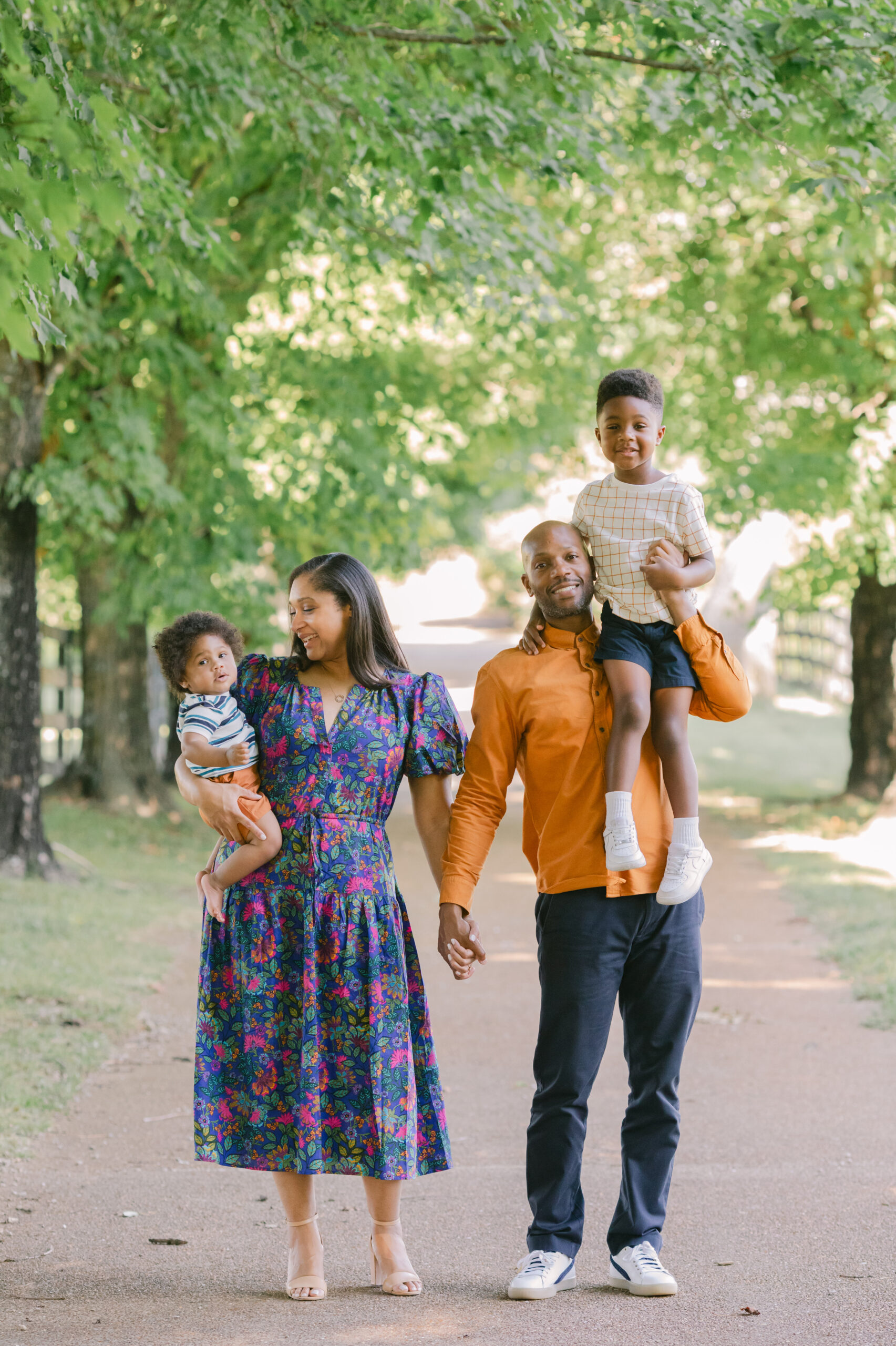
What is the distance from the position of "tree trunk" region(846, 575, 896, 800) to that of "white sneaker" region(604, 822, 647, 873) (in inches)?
433

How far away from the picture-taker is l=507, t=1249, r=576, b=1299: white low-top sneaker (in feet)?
11.5

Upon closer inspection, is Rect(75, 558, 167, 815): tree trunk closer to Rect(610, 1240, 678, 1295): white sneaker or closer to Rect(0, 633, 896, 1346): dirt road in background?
Rect(0, 633, 896, 1346): dirt road in background

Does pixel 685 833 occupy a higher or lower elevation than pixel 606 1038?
higher

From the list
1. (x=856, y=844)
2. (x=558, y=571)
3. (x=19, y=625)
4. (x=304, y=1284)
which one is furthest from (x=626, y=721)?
(x=856, y=844)

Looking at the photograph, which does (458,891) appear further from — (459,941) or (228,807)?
(228,807)

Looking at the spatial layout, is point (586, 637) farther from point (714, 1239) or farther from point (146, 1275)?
point (146, 1275)

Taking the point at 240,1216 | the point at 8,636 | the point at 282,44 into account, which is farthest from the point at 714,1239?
the point at 8,636

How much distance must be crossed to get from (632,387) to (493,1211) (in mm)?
2615

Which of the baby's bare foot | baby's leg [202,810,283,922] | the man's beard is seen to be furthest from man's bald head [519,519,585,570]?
the baby's bare foot

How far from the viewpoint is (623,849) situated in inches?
133

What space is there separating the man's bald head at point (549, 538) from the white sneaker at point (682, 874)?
0.83 meters

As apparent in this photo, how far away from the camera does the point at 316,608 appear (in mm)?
3631

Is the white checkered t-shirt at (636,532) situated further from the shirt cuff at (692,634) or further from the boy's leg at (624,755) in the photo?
the boy's leg at (624,755)

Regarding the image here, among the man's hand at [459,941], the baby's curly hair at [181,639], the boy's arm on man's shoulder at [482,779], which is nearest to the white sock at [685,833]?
the boy's arm on man's shoulder at [482,779]
